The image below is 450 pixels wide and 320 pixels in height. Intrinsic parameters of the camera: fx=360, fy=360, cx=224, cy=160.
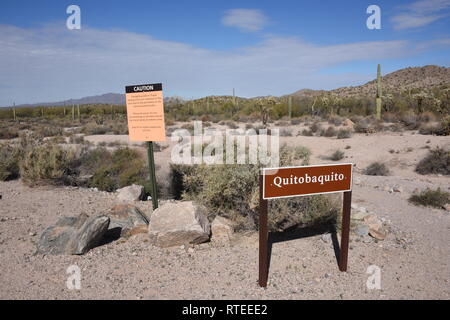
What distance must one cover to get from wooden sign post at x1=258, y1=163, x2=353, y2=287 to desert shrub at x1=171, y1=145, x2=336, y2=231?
131 cm

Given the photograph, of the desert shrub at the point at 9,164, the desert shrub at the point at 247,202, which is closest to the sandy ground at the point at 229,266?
the desert shrub at the point at 247,202

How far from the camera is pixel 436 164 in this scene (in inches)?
441

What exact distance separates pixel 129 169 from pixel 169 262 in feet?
16.5

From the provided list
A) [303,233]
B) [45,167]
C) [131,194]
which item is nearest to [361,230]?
[303,233]

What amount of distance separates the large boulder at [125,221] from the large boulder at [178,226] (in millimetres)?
580

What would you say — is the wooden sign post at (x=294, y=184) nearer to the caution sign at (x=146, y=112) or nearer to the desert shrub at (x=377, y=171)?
the caution sign at (x=146, y=112)

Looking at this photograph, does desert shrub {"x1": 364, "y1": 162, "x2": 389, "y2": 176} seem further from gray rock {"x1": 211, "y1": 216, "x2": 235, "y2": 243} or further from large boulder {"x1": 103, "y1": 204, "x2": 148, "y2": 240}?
large boulder {"x1": 103, "y1": 204, "x2": 148, "y2": 240}

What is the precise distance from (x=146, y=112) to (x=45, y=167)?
4.00m

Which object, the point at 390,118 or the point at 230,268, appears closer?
the point at 230,268

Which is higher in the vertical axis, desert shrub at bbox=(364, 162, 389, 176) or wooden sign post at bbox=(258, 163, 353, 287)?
wooden sign post at bbox=(258, 163, 353, 287)

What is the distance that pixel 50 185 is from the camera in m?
8.74

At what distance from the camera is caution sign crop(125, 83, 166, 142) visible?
19.7ft

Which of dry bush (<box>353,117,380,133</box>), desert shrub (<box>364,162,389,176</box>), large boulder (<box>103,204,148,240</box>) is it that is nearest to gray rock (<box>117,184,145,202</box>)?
large boulder (<box>103,204,148,240</box>)

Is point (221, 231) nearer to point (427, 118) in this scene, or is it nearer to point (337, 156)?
point (337, 156)
